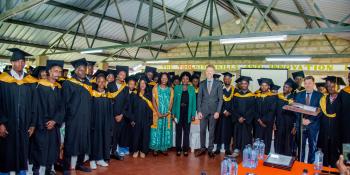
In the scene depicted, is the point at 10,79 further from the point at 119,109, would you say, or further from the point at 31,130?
the point at 119,109

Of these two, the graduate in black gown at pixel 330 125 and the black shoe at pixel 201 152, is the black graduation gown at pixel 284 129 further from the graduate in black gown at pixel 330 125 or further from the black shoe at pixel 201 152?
the black shoe at pixel 201 152

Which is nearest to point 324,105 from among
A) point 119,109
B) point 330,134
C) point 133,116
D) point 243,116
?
point 330,134

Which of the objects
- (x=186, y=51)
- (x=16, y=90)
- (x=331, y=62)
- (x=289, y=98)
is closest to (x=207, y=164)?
(x=289, y=98)

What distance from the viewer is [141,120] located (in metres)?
5.54

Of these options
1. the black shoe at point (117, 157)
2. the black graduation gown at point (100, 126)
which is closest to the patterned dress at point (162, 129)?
the black shoe at point (117, 157)

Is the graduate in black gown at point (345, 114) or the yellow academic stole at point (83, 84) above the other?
the yellow academic stole at point (83, 84)

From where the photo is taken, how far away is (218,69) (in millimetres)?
14227

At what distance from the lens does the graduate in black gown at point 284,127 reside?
220 inches

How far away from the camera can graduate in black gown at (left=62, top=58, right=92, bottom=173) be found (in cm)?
422

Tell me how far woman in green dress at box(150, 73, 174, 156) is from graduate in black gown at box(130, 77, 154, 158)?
0.13 m

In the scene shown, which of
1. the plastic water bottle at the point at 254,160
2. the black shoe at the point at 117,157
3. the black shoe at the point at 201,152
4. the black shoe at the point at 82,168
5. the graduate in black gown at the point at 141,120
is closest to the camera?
the plastic water bottle at the point at 254,160

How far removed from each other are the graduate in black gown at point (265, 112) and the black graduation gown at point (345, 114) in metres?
1.29

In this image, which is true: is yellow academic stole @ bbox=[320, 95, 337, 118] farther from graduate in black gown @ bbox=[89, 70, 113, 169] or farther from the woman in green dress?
graduate in black gown @ bbox=[89, 70, 113, 169]

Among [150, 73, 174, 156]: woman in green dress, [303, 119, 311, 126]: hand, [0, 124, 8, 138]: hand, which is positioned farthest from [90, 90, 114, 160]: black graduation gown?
[303, 119, 311, 126]: hand
